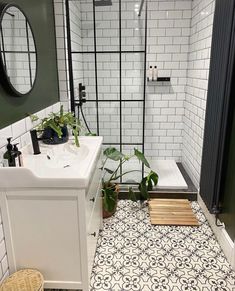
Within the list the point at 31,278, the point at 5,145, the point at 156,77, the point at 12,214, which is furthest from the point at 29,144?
the point at 156,77

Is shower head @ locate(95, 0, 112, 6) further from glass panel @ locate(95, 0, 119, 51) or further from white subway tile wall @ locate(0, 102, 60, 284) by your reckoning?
white subway tile wall @ locate(0, 102, 60, 284)

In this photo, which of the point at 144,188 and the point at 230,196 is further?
the point at 144,188

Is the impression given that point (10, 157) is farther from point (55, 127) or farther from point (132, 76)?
point (132, 76)

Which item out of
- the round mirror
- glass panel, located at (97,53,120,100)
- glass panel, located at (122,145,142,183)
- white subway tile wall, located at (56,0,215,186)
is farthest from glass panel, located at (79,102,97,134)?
the round mirror

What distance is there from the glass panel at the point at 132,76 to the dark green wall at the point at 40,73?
0.88 meters

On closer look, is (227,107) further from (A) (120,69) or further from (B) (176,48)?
(B) (176,48)

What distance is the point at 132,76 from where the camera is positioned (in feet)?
10.2

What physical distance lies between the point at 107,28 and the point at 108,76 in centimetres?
57

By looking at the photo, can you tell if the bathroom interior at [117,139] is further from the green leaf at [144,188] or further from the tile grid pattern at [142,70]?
the green leaf at [144,188]

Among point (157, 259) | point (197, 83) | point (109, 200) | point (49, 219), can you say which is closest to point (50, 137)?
point (49, 219)

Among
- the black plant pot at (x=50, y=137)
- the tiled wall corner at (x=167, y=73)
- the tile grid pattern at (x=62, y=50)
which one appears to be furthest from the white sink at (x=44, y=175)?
the tiled wall corner at (x=167, y=73)

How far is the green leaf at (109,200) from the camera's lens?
2.38 m

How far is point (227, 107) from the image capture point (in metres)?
1.91

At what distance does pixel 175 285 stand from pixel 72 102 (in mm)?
1980
